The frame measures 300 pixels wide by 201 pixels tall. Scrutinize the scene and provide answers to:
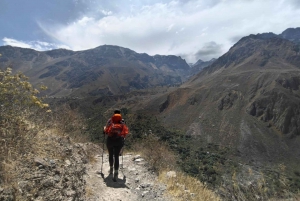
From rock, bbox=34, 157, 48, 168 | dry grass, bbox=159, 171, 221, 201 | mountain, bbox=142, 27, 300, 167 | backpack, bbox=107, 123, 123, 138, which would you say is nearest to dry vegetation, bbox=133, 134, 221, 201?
dry grass, bbox=159, 171, 221, 201

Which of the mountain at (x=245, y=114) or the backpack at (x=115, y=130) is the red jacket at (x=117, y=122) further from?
the mountain at (x=245, y=114)

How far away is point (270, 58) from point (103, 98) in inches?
5420

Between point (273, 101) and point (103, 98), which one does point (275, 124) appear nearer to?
point (273, 101)

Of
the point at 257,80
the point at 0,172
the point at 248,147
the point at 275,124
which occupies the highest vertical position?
the point at 257,80

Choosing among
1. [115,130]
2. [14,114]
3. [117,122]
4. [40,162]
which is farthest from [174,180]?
[14,114]

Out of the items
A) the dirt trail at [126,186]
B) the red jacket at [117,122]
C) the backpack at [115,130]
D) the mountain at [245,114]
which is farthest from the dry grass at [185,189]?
the mountain at [245,114]

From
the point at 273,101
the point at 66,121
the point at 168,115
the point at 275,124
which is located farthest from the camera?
the point at 168,115

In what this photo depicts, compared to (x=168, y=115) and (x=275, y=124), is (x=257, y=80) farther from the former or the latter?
(x=168, y=115)

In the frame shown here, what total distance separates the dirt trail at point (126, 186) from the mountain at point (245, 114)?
7805cm

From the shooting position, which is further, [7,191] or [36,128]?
[36,128]

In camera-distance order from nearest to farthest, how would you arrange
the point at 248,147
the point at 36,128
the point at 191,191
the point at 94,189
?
the point at 36,128 → the point at 94,189 → the point at 191,191 → the point at 248,147

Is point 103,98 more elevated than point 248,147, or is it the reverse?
point 103,98

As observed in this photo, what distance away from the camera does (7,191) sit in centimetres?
363

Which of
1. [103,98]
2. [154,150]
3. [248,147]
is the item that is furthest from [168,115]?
[154,150]
